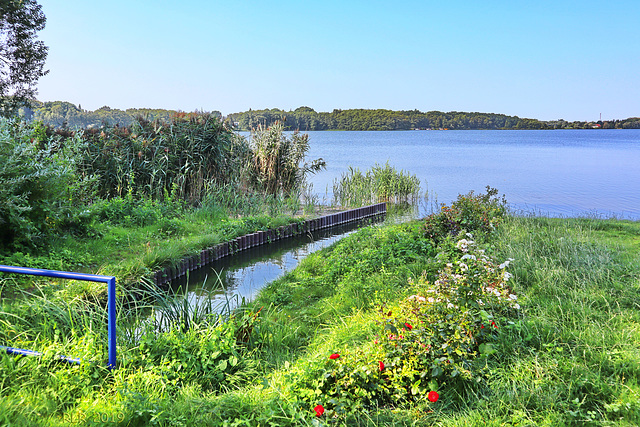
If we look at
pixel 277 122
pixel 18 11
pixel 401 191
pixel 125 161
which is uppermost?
pixel 18 11

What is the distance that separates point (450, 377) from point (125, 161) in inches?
370

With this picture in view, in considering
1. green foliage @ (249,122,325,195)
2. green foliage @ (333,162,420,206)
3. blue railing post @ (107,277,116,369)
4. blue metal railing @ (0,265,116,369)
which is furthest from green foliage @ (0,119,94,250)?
green foliage @ (333,162,420,206)

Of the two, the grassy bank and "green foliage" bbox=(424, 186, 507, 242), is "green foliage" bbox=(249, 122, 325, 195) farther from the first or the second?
the grassy bank

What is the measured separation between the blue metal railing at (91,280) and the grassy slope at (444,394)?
99 mm

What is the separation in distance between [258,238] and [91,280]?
6681 millimetres

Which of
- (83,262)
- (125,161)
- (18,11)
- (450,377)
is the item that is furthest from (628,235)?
(18,11)

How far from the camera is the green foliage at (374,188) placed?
49.2ft

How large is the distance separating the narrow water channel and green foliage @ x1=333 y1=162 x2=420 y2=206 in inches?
162

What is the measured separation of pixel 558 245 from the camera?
6.29m

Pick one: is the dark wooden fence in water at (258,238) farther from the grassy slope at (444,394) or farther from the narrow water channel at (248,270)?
the grassy slope at (444,394)

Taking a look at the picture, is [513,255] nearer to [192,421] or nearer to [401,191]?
[192,421]

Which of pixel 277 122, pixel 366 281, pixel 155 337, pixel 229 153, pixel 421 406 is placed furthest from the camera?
pixel 277 122

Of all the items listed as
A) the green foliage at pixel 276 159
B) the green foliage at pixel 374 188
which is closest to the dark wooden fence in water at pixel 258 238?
the green foliage at pixel 374 188

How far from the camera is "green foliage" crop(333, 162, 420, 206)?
15008 millimetres
